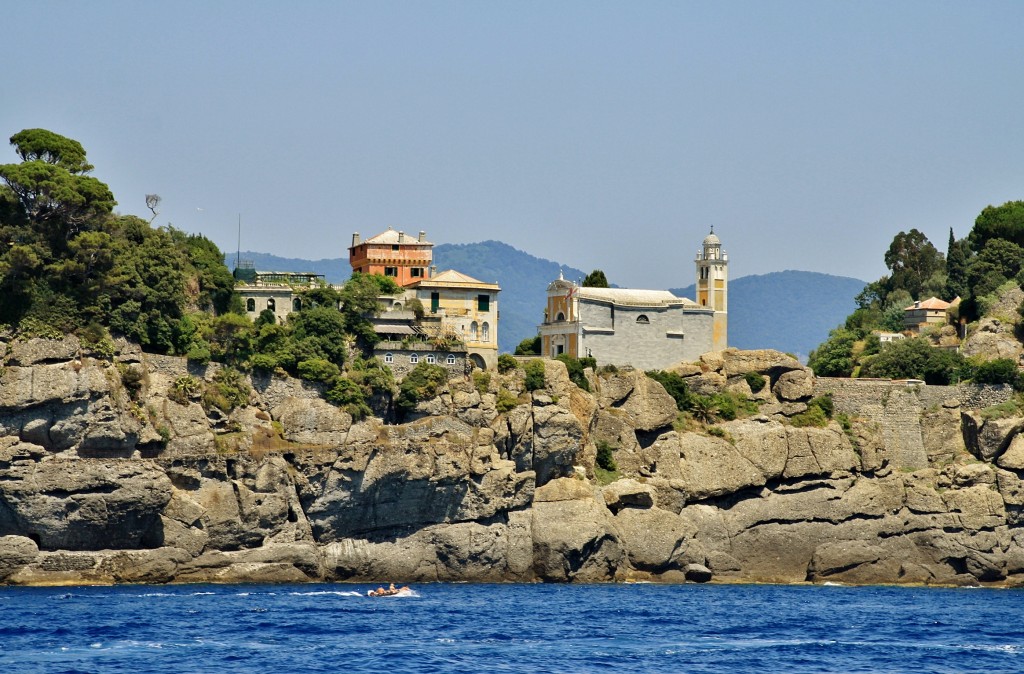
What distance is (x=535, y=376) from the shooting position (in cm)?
8881

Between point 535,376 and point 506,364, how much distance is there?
6.13 feet

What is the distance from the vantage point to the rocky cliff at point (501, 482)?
78.2 metres

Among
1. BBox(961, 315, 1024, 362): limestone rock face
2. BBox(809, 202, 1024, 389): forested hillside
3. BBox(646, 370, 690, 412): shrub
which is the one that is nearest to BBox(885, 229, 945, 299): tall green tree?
BBox(809, 202, 1024, 389): forested hillside

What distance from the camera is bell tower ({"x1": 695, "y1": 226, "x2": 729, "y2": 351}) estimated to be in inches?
4094

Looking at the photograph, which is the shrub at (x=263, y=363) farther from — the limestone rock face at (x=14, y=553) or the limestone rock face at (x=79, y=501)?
the limestone rock face at (x=14, y=553)

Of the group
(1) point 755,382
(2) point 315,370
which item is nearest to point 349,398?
(2) point 315,370

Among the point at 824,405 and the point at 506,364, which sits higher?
the point at 506,364

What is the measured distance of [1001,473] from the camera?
3654 inches

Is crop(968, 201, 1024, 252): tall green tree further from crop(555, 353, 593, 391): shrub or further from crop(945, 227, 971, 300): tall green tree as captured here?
crop(555, 353, 593, 391): shrub

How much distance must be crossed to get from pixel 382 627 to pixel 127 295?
2503 cm

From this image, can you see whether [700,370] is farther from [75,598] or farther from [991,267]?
[75,598]

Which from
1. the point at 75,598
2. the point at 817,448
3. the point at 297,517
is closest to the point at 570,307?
the point at 817,448

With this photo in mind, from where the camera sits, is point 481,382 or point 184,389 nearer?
point 184,389

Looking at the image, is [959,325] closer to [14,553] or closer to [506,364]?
[506,364]
